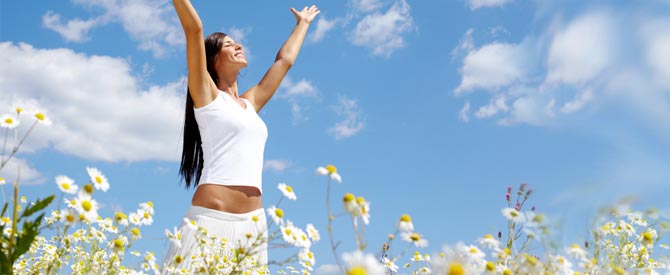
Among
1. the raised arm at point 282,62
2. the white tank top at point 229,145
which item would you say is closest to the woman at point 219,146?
the white tank top at point 229,145

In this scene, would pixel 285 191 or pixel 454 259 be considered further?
pixel 285 191

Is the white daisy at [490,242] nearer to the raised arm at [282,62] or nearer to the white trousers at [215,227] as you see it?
the white trousers at [215,227]

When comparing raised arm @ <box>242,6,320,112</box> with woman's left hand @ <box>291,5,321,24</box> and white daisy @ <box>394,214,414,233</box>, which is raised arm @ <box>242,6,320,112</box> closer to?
woman's left hand @ <box>291,5,321,24</box>

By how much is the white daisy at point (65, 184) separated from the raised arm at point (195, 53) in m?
2.02

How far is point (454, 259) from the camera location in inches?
79.3

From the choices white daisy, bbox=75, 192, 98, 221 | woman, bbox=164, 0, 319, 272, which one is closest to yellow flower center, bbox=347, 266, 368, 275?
white daisy, bbox=75, 192, 98, 221

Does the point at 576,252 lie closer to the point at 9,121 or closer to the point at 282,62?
the point at 9,121

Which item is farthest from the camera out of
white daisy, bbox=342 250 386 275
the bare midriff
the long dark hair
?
the long dark hair

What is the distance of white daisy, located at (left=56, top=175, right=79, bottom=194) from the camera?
7.29 ft

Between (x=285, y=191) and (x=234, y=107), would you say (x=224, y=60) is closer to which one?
(x=234, y=107)

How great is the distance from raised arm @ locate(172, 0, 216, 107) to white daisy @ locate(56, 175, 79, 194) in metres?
2.02

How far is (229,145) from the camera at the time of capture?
165 inches

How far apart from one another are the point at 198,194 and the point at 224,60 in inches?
52.2

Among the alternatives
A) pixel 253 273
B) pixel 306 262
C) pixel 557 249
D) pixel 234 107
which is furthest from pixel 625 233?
pixel 234 107
